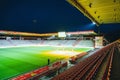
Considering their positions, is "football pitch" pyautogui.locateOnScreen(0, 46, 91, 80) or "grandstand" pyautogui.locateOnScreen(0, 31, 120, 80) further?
"grandstand" pyautogui.locateOnScreen(0, 31, 120, 80)

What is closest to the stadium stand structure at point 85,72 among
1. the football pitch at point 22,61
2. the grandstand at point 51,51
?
the grandstand at point 51,51

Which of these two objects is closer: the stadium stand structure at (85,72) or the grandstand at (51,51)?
the stadium stand structure at (85,72)

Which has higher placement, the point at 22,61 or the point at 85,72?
the point at 85,72

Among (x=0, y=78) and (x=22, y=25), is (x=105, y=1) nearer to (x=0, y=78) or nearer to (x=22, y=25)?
(x=0, y=78)

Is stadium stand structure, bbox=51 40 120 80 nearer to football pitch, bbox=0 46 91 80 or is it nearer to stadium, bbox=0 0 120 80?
stadium, bbox=0 0 120 80

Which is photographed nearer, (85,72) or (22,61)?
(85,72)

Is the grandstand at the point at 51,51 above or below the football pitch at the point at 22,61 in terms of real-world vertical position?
above

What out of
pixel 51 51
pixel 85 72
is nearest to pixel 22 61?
pixel 85 72

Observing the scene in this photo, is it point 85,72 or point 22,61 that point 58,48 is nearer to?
point 22,61

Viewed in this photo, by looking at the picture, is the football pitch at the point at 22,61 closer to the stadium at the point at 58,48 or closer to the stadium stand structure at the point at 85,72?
the stadium at the point at 58,48

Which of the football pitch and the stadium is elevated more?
the stadium

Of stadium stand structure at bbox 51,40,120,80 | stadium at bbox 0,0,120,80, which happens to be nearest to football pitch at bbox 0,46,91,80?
stadium at bbox 0,0,120,80

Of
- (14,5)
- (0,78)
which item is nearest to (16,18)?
(14,5)

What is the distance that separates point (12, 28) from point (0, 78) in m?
39.6
